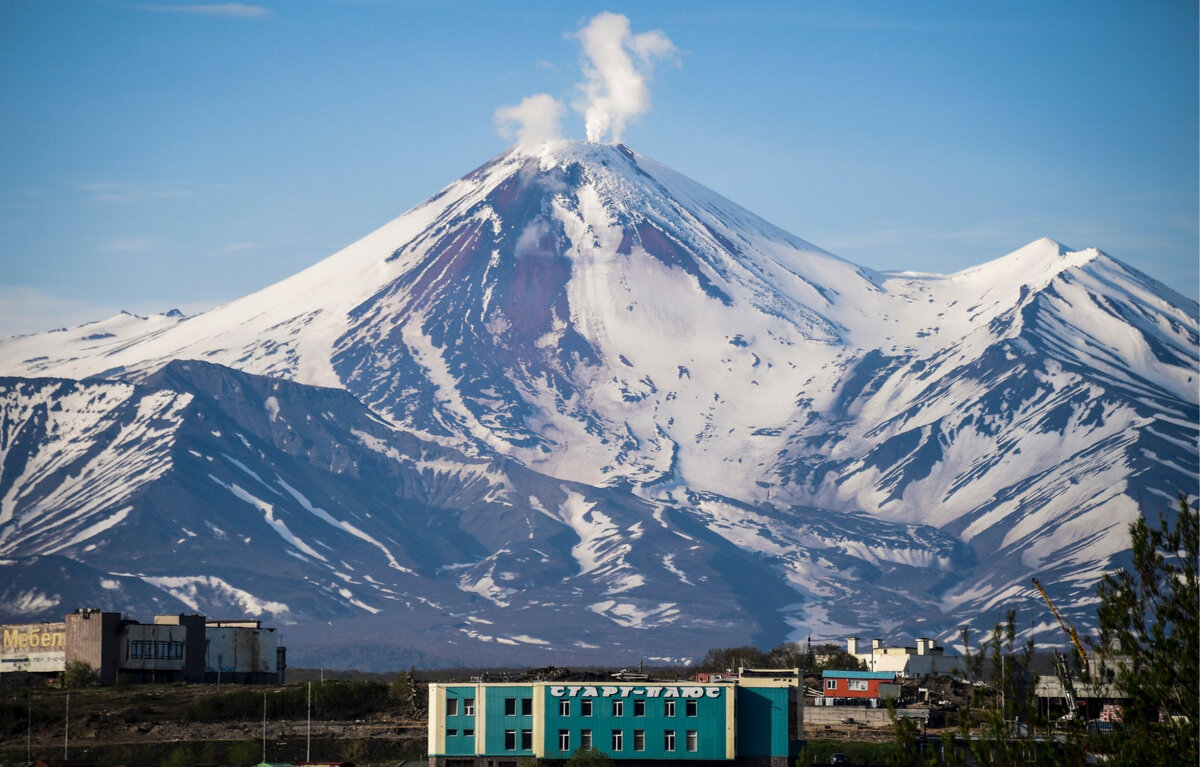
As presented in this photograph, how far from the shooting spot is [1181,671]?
34.7 metres

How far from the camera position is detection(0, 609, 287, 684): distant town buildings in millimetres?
122562

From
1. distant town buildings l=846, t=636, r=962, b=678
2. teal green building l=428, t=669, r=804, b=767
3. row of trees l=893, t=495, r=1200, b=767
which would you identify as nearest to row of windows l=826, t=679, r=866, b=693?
distant town buildings l=846, t=636, r=962, b=678

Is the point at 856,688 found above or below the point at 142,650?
below

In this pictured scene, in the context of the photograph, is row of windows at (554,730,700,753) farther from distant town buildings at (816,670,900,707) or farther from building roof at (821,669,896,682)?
building roof at (821,669,896,682)

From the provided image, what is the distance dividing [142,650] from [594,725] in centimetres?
5300

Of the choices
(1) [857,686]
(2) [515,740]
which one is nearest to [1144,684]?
(2) [515,740]

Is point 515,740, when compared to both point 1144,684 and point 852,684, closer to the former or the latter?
point 852,684

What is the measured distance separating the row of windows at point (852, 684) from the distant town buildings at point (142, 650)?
35.9 metres

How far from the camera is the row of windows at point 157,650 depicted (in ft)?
408

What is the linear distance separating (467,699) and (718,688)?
32.6 ft

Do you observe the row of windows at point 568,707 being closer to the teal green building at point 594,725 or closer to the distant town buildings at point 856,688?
the teal green building at point 594,725

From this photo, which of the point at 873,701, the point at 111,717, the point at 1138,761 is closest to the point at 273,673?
the point at 111,717

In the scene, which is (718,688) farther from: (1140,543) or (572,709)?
(1140,543)

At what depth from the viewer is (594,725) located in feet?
261
